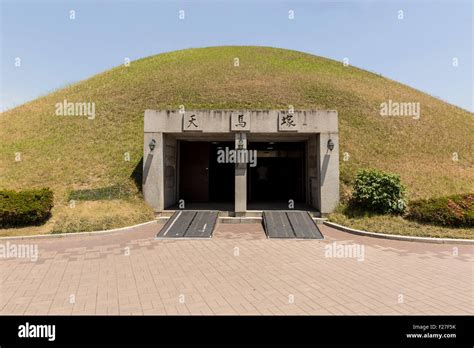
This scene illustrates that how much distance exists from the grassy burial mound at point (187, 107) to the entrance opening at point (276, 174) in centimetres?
322

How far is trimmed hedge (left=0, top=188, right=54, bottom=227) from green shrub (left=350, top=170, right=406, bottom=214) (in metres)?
14.7

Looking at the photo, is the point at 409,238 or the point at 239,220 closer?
the point at 409,238

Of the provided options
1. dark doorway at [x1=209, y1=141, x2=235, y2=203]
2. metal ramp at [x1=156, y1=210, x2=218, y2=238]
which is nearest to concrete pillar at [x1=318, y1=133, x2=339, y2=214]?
metal ramp at [x1=156, y1=210, x2=218, y2=238]

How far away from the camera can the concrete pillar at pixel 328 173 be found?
14.1 metres

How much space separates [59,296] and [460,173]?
77.7 ft

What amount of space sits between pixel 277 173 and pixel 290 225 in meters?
7.68

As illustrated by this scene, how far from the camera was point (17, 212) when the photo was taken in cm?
1177

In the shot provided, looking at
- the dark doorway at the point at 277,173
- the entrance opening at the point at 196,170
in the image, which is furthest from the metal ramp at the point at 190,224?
the dark doorway at the point at 277,173

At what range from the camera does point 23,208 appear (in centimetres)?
1190

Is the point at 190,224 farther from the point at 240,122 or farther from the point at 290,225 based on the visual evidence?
the point at 240,122

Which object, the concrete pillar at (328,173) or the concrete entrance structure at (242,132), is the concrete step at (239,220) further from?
the concrete pillar at (328,173)

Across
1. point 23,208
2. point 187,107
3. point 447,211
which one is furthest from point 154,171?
point 187,107

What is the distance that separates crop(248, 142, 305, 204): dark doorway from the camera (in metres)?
19.1
